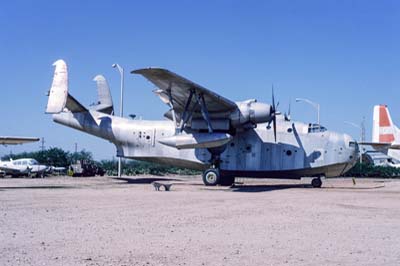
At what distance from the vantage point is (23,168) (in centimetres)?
4825

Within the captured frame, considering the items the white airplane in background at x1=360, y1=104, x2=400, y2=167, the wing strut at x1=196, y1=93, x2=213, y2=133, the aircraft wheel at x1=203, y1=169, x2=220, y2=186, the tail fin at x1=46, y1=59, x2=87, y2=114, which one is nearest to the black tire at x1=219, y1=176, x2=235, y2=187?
the aircraft wheel at x1=203, y1=169, x2=220, y2=186

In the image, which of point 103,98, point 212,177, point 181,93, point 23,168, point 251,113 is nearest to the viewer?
point 181,93

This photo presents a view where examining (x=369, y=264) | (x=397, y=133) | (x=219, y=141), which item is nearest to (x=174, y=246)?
(x=369, y=264)

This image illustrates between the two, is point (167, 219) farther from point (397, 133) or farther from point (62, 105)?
point (397, 133)

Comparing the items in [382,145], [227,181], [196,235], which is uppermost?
[382,145]

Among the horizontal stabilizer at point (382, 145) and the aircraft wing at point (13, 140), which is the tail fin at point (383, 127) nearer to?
the horizontal stabilizer at point (382, 145)

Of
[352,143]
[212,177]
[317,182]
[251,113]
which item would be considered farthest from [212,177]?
[352,143]

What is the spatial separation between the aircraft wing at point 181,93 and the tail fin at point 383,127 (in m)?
21.5

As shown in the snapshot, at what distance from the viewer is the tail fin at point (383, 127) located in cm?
4212

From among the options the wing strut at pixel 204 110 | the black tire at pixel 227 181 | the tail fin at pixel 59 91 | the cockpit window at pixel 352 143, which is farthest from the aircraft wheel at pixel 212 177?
the tail fin at pixel 59 91

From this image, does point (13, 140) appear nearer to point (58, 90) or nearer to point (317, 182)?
point (58, 90)

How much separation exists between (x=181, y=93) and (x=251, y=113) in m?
3.81

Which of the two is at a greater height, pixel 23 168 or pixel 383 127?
pixel 383 127

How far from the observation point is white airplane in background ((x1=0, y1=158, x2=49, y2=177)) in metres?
48.1
